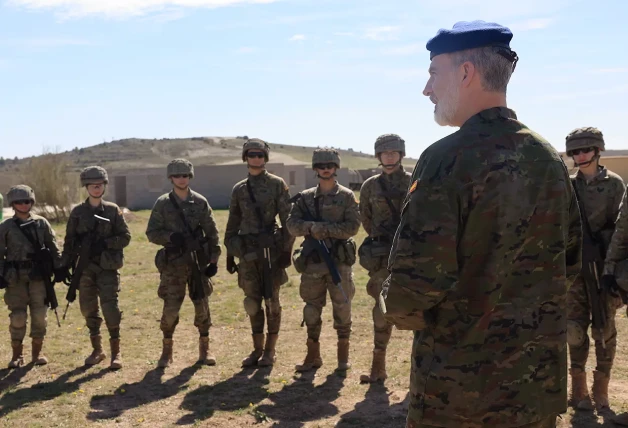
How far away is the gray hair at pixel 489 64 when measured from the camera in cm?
248

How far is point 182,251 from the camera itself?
24.5 feet

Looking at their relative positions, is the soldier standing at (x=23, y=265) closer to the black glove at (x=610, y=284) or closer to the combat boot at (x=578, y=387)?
the combat boot at (x=578, y=387)

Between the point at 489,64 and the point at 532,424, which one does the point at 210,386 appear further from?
the point at 489,64

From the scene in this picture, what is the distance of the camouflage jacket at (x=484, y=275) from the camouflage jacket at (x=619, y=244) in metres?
3.04

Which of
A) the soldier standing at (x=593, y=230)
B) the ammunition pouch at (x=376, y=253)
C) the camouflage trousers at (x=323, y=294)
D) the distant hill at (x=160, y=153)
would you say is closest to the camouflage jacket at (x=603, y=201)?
the soldier standing at (x=593, y=230)

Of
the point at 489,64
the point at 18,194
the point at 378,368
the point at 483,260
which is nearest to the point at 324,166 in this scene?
the point at 378,368

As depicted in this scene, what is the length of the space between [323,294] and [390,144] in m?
1.76

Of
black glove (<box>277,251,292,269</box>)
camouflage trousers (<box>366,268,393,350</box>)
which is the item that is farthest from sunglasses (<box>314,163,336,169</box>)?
camouflage trousers (<box>366,268,393,350</box>)

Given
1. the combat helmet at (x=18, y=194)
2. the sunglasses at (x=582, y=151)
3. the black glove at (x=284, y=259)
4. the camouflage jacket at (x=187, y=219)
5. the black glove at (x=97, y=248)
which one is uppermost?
the sunglasses at (x=582, y=151)

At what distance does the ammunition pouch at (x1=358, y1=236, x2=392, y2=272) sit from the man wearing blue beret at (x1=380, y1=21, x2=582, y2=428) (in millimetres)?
4009

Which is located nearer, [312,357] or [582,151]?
[582,151]

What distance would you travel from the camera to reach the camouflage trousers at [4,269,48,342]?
7434mm

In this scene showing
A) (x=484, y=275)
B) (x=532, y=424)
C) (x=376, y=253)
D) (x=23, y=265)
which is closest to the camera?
(x=484, y=275)

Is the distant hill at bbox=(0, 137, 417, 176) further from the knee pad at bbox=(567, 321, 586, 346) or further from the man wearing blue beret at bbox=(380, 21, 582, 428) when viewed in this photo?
the man wearing blue beret at bbox=(380, 21, 582, 428)
